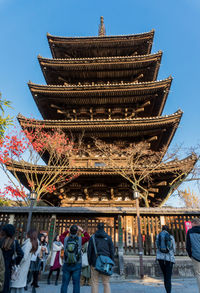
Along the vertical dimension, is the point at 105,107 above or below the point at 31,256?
above

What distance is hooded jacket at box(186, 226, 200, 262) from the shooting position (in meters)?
3.91

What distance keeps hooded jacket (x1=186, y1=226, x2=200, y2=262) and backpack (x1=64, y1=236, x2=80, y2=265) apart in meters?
2.22

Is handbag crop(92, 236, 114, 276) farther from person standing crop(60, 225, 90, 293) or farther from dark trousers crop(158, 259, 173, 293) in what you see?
dark trousers crop(158, 259, 173, 293)

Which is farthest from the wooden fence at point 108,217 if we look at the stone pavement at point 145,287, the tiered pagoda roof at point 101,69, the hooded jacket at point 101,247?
the tiered pagoda roof at point 101,69

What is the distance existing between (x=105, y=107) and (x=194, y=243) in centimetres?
1360

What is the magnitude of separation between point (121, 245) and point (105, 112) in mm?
10441

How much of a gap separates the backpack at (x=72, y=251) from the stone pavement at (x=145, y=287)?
8.07ft

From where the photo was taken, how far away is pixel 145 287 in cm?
611

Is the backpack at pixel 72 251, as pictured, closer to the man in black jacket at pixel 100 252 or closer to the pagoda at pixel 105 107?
the man in black jacket at pixel 100 252

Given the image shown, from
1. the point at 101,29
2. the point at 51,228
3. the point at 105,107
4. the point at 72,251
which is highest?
the point at 101,29

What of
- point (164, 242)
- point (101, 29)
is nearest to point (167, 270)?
point (164, 242)

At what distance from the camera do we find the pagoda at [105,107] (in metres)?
12.9

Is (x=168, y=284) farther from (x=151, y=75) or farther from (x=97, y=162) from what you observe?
(x=151, y=75)

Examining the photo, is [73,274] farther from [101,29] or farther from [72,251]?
[101,29]
